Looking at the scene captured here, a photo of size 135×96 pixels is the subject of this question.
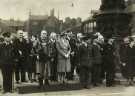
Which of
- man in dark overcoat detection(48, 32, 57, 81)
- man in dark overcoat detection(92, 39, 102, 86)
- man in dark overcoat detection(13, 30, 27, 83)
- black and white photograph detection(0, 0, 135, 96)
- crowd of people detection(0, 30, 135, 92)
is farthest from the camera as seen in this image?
man in dark overcoat detection(92, 39, 102, 86)

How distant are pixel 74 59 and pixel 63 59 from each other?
0.86 m

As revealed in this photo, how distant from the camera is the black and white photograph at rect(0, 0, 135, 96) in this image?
14.1 m

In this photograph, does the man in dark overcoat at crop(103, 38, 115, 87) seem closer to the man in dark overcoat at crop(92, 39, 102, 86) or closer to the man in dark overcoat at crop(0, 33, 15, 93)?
the man in dark overcoat at crop(92, 39, 102, 86)

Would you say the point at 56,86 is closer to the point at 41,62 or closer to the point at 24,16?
the point at 41,62

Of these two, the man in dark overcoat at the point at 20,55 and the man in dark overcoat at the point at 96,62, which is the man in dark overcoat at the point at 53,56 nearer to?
the man in dark overcoat at the point at 20,55

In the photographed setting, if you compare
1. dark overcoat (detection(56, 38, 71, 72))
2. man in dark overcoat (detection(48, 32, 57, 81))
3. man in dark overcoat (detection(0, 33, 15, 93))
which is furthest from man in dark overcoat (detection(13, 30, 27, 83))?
dark overcoat (detection(56, 38, 71, 72))

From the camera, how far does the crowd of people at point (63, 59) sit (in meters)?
14.2

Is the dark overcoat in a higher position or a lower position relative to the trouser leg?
higher

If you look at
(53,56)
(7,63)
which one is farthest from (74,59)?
(7,63)

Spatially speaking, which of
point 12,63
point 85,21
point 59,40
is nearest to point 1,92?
point 12,63

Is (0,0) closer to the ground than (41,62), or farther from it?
farther from it

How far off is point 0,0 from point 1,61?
227 inches

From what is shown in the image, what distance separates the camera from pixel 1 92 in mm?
13891

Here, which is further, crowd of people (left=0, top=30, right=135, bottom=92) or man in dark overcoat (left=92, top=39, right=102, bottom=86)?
man in dark overcoat (left=92, top=39, right=102, bottom=86)
